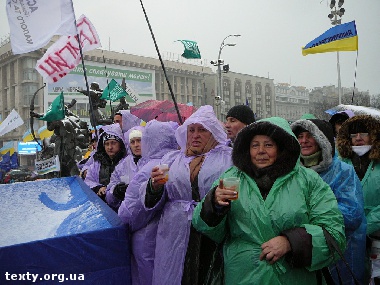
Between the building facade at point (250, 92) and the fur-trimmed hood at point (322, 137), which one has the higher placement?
the building facade at point (250, 92)

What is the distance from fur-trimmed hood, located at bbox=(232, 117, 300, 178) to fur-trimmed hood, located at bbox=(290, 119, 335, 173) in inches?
21.2

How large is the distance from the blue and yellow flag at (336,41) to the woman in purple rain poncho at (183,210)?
5.87 m

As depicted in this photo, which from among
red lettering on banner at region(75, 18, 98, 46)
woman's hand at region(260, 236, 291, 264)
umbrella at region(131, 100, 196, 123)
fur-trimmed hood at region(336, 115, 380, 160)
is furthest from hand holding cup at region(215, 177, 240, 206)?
red lettering on banner at region(75, 18, 98, 46)

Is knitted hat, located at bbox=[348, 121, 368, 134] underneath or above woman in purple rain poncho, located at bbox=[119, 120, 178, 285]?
above

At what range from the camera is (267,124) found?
2078 mm

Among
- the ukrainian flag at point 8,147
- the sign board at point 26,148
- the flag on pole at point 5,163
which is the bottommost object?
the sign board at point 26,148

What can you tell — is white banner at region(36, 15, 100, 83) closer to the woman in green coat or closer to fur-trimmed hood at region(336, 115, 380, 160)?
fur-trimmed hood at region(336, 115, 380, 160)

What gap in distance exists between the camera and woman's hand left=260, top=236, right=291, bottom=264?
170 centimetres

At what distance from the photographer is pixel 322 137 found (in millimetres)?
2486

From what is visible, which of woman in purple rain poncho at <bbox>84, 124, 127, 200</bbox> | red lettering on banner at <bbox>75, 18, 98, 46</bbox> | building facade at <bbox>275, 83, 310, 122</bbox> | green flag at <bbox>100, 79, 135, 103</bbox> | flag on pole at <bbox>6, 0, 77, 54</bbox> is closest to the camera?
woman in purple rain poncho at <bbox>84, 124, 127, 200</bbox>

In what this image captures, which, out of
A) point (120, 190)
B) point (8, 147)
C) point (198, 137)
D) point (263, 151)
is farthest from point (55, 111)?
point (8, 147)

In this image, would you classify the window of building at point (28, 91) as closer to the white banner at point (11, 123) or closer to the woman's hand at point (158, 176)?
the white banner at point (11, 123)

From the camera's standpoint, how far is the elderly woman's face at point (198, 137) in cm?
254

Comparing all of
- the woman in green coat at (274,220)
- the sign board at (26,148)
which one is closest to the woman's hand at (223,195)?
the woman in green coat at (274,220)
